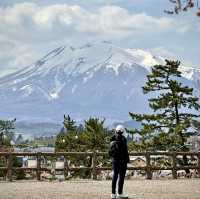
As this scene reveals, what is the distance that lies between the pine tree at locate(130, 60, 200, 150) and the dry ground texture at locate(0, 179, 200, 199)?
13.8 m

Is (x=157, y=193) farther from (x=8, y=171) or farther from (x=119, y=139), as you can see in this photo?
(x=8, y=171)

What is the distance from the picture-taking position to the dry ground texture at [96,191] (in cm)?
1500

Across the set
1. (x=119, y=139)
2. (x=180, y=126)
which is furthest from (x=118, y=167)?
(x=180, y=126)

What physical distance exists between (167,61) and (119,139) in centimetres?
2347

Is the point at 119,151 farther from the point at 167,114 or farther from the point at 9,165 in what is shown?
the point at 167,114

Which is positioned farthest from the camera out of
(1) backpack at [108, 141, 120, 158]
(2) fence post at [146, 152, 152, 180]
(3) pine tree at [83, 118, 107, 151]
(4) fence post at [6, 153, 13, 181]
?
(3) pine tree at [83, 118, 107, 151]

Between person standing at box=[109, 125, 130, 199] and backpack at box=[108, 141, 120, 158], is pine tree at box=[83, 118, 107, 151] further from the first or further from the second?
backpack at box=[108, 141, 120, 158]

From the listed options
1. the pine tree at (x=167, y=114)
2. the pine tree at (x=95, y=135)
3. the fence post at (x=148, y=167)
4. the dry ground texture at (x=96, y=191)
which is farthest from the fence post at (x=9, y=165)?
the pine tree at (x=95, y=135)

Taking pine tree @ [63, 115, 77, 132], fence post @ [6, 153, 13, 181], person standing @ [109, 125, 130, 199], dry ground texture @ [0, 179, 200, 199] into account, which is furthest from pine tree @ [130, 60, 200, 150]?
pine tree @ [63, 115, 77, 132]

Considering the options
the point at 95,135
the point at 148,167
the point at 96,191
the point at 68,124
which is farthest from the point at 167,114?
the point at 68,124

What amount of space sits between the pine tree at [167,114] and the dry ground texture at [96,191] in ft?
45.4

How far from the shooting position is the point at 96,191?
16.4 m

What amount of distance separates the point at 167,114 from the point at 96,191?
1854 centimetres

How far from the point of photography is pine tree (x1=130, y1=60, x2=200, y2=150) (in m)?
33.4
